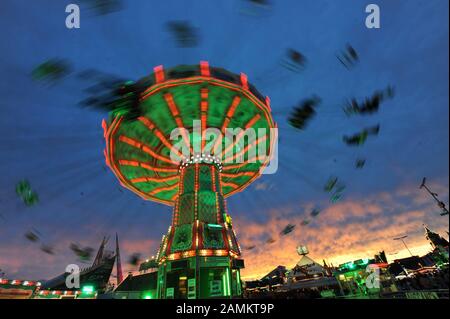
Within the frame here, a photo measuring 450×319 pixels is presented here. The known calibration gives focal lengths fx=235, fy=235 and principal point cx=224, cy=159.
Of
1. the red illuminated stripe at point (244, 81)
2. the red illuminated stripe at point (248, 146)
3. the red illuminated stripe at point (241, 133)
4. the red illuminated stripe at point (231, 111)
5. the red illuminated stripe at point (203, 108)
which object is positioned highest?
the red illuminated stripe at point (244, 81)

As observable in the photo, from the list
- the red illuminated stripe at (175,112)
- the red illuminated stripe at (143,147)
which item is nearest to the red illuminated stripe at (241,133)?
the red illuminated stripe at (175,112)

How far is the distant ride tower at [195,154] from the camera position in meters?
21.0

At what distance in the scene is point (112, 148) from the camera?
24.3 metres

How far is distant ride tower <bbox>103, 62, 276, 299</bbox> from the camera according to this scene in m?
21.0

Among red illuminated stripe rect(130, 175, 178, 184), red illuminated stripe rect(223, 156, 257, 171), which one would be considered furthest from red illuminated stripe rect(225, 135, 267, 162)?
red illuminated stripe rect(130, 175, 178, 184)

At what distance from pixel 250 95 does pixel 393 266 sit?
58.1 m

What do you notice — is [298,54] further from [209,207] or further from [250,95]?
[209,207]

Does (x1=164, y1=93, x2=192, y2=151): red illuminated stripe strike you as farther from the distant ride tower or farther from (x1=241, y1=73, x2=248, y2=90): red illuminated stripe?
(x1=241, y1=73, x2=248, y2=90): red illuminated stripe

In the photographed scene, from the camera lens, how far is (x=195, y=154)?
27.8m

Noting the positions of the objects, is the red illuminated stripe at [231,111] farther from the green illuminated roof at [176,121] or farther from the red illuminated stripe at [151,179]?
the red illuminated stripe at [151,179]

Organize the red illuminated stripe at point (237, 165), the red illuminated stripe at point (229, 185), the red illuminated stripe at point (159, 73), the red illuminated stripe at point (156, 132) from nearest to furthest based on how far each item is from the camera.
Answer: the red illuminated stripe at point (159, 73) < the red illuminated stripe at point (156, 132) < the red illuminated stripe at point (237, 165) < the red illuminated stripe at point (229, 185)
